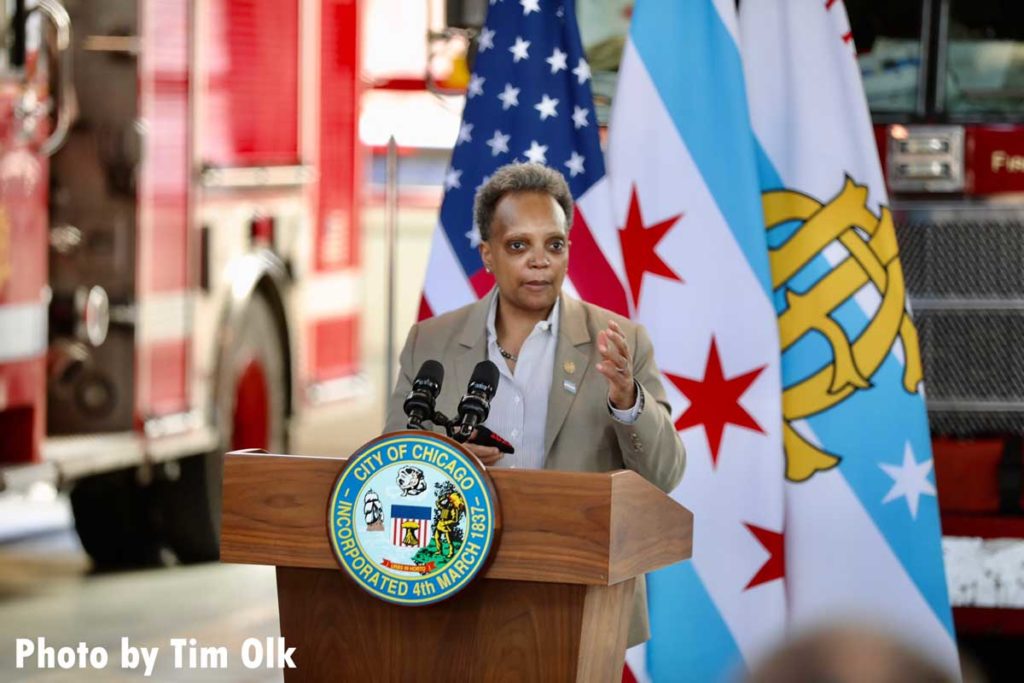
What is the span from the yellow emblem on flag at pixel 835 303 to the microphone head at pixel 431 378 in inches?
86.6

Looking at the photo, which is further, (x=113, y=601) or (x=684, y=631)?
(x=113, y=601)

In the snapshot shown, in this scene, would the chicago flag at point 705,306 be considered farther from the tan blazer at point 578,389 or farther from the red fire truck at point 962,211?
the tan blazer at point 578,389

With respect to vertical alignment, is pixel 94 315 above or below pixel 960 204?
below

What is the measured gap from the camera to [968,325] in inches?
248

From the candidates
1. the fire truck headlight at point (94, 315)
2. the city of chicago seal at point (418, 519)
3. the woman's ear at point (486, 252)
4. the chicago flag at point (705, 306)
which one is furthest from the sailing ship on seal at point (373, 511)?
the fire truck headlight at point (94, 315)

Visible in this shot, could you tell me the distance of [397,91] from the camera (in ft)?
33.8

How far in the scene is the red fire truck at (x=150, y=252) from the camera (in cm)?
747

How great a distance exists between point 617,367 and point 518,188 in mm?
524

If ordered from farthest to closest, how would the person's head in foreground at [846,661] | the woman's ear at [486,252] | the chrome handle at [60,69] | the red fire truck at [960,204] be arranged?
1. the chrome handle at [60,69]
2. the red fire truck at [960,204]
3. the woman's ear at [486,252]
4. the person's head in foreground at [846,661]

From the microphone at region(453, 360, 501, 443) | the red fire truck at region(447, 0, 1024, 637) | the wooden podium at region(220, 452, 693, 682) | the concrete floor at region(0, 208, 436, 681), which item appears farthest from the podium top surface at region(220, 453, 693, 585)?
the concrete floor at region(0, 208, 436, 681)

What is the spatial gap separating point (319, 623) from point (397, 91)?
23.5 feet

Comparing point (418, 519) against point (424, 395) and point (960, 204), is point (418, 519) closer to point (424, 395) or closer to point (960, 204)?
point (424, 395)

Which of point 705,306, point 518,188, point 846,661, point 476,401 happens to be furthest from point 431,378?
point 705,306

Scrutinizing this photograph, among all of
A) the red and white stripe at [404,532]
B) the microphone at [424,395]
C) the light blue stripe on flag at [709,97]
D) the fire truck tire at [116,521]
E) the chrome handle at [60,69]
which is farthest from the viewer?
the fire truck tire at [116,521]
